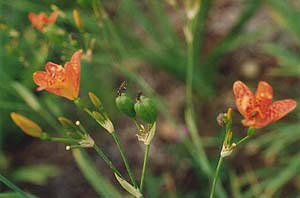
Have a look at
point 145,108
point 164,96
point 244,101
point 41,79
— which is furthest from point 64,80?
point 164,96

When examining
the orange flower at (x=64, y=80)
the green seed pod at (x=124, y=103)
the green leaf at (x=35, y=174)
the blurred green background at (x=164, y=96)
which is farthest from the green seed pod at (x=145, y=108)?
the green leaf at (x=35, y=174)

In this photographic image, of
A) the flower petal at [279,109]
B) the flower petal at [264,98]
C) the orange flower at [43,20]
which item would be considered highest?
the orange flower at [43,20]

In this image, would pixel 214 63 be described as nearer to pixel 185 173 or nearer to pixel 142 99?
pixel 185 173

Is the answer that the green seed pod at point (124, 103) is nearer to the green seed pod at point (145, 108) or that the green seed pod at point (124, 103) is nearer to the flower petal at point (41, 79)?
the green seed pod at point (145, 108)

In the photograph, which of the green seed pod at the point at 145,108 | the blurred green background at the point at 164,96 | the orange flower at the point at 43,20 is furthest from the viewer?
the blurred green background at the point at 164,96

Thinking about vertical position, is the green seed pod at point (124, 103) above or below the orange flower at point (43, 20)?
below

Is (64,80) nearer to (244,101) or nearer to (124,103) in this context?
(124,103)
